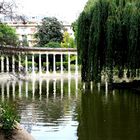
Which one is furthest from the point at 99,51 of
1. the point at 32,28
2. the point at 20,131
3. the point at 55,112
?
the point at 32,28

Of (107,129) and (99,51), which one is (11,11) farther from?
(99,51)

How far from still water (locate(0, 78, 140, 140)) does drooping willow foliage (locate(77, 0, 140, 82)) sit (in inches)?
86.9

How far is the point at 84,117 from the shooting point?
26547 millimetres

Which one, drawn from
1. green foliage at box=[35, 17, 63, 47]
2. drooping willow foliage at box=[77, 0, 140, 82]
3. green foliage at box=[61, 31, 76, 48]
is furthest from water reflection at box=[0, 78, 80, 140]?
green foliage at box=[61, 31, 76, 48]

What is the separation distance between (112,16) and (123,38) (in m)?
1.75

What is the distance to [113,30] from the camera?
36.8 metres

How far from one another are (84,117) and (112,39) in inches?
449

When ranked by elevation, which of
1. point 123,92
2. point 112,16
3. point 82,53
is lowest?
point 123,92

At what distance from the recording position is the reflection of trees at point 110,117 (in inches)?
816

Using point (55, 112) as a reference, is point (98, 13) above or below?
above

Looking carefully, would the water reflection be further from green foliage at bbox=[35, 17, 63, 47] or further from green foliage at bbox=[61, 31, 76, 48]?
green foliage at bbox=[61, 31, 76, 48]

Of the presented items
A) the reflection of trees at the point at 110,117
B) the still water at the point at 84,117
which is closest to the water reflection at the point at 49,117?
the still water at the point at 84,117

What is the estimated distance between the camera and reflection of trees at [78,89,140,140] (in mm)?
20734

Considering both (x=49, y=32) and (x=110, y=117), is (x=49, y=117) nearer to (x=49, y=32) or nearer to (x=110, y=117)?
(x=110, y=117)
